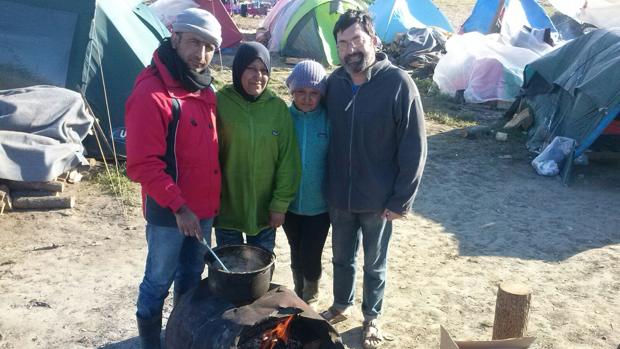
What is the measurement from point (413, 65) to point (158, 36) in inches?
225

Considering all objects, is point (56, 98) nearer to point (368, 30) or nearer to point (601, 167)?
point (368, 30)

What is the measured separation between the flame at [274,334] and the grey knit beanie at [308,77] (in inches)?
48.8

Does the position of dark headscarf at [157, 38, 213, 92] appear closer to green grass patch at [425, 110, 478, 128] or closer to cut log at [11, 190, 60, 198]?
cut log at [11, 190, 60, 198]

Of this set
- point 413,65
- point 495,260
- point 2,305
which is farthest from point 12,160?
point 413,65

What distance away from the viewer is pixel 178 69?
116 inches

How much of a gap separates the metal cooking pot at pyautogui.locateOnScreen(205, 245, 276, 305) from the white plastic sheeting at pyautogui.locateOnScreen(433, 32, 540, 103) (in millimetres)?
7923

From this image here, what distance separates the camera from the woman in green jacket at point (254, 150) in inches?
127

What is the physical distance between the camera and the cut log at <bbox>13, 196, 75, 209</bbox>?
5.65 metres

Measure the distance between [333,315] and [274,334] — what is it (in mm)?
1140

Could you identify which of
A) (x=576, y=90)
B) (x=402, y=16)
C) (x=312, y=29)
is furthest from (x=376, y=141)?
(x=402, y=16)

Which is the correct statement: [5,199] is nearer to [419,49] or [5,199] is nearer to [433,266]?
[433,266]

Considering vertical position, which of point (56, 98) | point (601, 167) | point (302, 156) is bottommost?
point (601, 167)

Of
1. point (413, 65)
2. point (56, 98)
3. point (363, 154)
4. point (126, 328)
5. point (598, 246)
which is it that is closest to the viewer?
point (363, 154)

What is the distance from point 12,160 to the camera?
571cm
